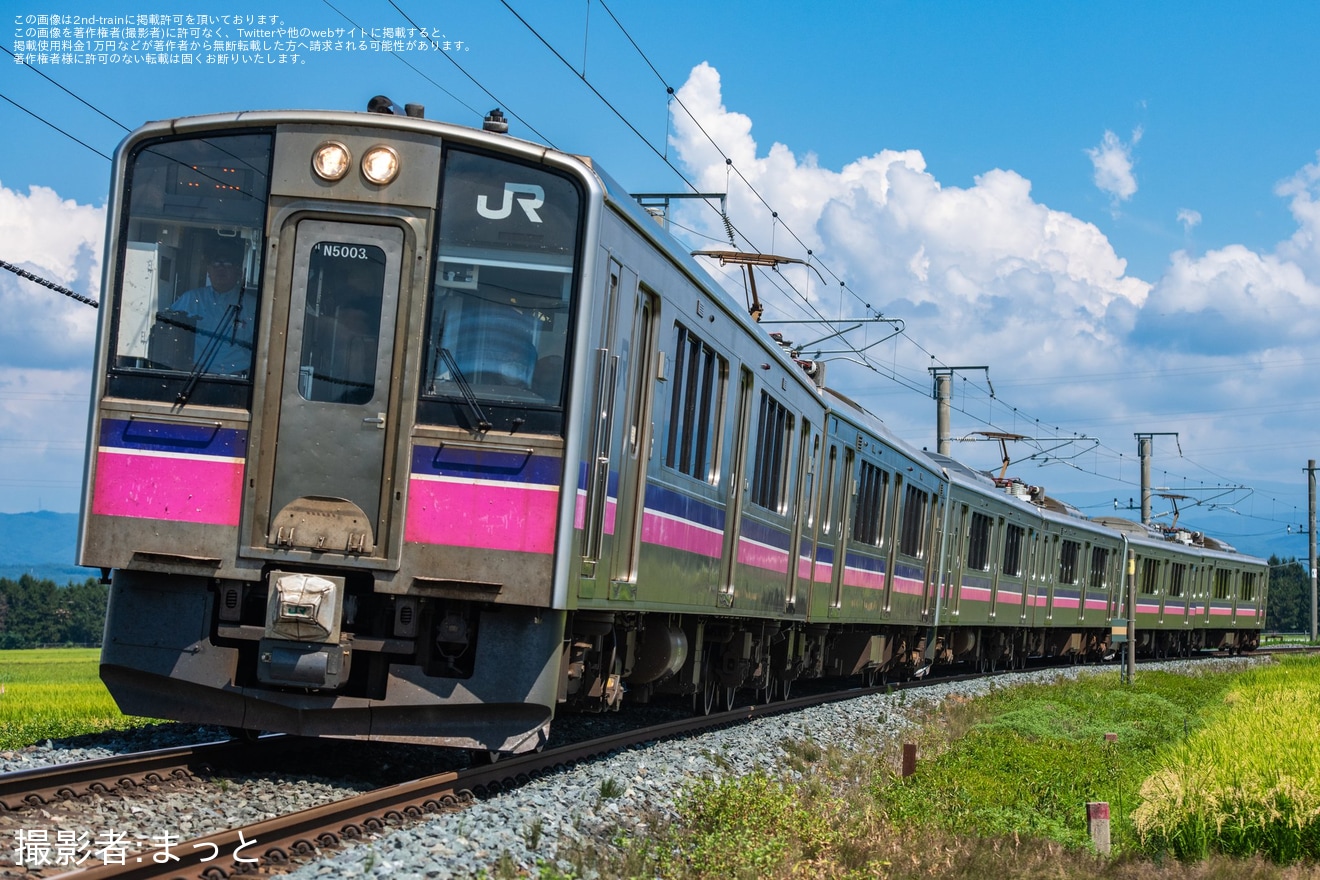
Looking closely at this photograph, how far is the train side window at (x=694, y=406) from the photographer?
9516 millimetres

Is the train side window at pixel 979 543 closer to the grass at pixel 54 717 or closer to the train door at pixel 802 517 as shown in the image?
the train door at pixel 802 517

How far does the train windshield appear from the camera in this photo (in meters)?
7.40

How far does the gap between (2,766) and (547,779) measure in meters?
2.77

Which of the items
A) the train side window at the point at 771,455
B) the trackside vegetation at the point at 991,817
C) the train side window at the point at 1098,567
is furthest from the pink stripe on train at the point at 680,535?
the train side window at the point at 1098,567

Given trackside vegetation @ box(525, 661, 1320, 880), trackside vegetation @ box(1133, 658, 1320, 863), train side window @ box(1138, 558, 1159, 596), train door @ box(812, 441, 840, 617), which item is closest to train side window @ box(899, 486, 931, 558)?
train door @ box(812, 441, 840, 617)

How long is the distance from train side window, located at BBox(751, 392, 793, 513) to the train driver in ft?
17.0

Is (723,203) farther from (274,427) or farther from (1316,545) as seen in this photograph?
(1316,545)

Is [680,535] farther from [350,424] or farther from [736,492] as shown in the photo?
[350,424]

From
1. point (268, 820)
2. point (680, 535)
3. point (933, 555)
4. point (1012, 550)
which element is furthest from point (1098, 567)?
point (268, 820)

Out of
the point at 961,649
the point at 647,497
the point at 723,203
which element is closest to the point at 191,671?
the point at 647,497

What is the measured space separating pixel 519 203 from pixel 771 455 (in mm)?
5405

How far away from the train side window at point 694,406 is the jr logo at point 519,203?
2.07 metres

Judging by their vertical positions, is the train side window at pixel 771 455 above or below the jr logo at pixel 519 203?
below

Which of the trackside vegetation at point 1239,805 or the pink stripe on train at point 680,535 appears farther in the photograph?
the pink stripe on train at point 680,535
